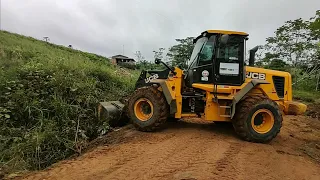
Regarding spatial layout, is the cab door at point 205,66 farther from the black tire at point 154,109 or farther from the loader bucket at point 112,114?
the loader bucket at point 112,114

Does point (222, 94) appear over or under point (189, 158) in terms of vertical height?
over

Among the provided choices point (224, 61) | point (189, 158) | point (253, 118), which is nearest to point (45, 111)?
point (189, 158)

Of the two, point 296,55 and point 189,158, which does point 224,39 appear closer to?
point 189,158

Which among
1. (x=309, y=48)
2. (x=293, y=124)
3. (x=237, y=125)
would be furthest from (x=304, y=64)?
(x=237, y=125)

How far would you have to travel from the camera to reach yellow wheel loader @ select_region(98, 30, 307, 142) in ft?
22.6

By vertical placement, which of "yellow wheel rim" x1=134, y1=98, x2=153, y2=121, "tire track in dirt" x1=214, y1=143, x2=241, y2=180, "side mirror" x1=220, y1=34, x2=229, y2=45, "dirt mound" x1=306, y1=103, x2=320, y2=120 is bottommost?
"tire track in dirt" x1=214, y1=143, x2=241, y2=180

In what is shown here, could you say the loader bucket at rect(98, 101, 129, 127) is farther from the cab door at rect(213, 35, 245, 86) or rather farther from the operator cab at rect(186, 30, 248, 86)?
the cab door at rect(213, 35, 245, 86)

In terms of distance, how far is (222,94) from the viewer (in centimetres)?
723

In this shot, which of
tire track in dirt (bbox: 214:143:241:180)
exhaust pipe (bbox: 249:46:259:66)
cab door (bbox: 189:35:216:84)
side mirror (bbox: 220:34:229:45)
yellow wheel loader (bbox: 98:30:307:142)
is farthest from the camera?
exhaust pipe (bbox: 249:46:259:66)

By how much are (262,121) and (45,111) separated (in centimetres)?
471

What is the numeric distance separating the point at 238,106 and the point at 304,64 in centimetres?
1734

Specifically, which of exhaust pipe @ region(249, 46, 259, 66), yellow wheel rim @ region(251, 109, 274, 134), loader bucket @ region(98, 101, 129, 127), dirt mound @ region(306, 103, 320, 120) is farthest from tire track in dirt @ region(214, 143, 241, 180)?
dirt mound @ region(306, 103, 320, 120)

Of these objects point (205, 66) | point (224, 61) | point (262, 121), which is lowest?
point (262, 121)

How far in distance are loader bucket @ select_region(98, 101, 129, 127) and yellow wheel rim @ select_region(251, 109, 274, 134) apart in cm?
309
